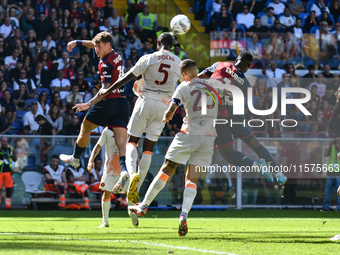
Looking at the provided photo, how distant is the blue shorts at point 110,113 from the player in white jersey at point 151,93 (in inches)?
16.8

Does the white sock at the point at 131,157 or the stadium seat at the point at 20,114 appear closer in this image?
the white sock at the point at 131,157

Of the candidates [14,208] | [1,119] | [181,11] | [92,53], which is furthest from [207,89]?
[181,11]

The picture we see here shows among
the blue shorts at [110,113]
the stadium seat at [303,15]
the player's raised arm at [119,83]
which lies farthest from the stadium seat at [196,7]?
the player's raised arm at [119,83]

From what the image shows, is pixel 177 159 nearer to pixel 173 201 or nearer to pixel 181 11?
pixel 173 201

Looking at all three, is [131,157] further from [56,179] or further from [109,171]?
[56,179]

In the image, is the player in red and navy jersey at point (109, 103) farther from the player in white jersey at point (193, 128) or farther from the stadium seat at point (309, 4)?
the stadium seat at point (309, 4)

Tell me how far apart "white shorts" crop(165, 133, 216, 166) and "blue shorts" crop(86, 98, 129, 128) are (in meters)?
1.99

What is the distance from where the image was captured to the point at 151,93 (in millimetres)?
8539

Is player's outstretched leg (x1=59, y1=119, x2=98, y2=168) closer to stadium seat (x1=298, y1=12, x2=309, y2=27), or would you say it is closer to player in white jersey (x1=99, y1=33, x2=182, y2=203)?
player in white jersey (x1=99, y1=33, x2=182, y2=203)

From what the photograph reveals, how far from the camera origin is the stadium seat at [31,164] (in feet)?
48.1

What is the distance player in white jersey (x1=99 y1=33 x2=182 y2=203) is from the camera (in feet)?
27.4

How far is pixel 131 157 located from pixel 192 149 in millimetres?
1468

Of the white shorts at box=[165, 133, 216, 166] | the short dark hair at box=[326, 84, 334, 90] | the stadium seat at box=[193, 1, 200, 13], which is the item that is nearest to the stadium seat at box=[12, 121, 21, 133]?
the stadium seat at box=[193, 1, 200, 13]

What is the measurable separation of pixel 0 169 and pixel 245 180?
6.80m
